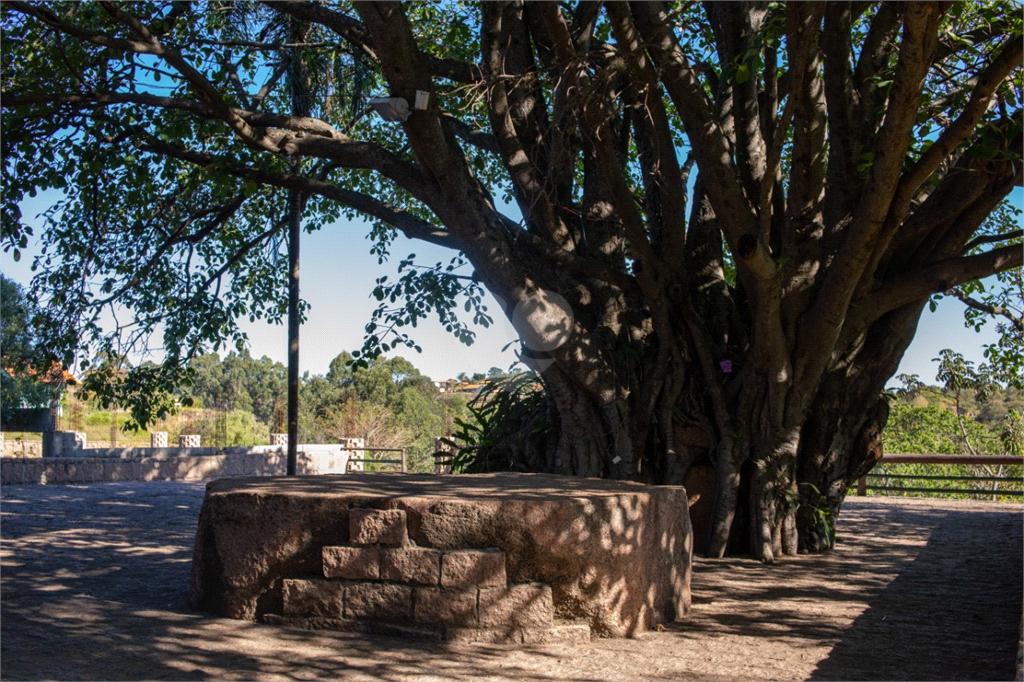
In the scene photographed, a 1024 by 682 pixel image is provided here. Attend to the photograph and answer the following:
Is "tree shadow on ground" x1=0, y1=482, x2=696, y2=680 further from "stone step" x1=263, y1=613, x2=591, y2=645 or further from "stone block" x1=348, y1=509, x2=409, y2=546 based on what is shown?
"stone block" x1=348, y1=509, x2=409, y2=546

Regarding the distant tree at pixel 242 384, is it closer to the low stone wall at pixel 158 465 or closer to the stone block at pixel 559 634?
the low stone wall at pixel 158 465

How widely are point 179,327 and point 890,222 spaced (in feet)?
26.1

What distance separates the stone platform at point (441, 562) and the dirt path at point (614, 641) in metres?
0.15

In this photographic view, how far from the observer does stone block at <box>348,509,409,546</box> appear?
461cm

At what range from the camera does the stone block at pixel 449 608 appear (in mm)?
4461

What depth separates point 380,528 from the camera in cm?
462

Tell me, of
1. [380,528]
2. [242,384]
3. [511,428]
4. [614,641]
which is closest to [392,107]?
[380,528]

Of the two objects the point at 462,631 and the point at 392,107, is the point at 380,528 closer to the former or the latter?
the point at 462,631

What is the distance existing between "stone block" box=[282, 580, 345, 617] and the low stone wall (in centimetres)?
1088

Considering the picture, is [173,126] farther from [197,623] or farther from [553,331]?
[197,623]

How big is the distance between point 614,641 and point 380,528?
137 centimetres

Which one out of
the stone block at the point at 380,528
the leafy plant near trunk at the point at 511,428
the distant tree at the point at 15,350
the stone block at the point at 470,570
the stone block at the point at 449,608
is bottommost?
the stone block at the point at 449,608

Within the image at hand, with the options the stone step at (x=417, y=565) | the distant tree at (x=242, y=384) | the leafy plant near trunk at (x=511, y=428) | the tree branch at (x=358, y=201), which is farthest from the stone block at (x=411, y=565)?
the distant tree at (x=242, y=384)

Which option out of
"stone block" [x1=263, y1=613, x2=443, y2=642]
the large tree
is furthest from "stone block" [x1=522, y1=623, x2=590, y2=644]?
the large tree
